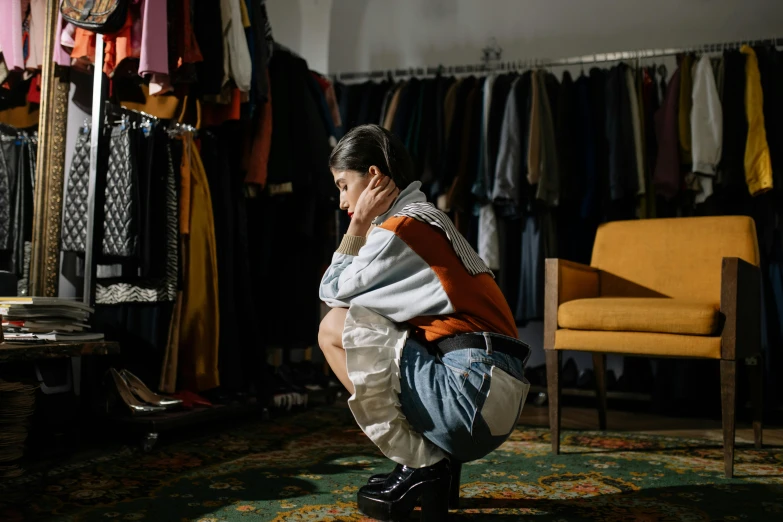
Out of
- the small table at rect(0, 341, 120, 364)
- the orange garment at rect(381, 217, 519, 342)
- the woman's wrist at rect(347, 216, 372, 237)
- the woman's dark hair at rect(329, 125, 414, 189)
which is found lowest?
the small table at rect(0, 341, 120, 364)

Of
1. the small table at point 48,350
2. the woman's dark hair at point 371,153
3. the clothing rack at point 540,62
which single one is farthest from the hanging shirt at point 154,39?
the clothing rack at point 540,62

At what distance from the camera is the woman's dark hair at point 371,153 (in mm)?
1505

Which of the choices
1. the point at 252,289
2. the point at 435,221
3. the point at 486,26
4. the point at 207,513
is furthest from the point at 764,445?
the point at 486,26

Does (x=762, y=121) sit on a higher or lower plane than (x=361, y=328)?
higher

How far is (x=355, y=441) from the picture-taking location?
7.86 ft

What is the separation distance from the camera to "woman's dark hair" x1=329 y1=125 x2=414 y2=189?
59.2 inches

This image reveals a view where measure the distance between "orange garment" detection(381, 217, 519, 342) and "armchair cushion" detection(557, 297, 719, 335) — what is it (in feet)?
3.04

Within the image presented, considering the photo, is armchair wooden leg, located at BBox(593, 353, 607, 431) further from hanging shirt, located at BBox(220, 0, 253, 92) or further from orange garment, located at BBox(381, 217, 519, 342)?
hanging shirt, located at BBox(220, 0, 253, 92)

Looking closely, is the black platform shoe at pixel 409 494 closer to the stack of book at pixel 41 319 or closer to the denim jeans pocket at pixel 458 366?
the denim jeans pocket at pixel 458 366

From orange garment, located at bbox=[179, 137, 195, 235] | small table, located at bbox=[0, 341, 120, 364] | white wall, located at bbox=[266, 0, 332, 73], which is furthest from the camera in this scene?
white wall, located at bbox=[266, 0, 332, 73]

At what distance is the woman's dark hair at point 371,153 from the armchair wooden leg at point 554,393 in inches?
43.1

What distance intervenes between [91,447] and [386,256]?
150 cm

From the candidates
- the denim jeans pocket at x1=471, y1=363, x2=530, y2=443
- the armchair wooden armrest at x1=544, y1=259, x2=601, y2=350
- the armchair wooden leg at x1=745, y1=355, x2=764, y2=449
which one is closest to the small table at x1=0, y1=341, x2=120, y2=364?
the denim jeans pocket at x1=471, y1=363, x2=530, y2=443

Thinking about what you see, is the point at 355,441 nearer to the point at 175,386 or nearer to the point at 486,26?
the point at 175,386
